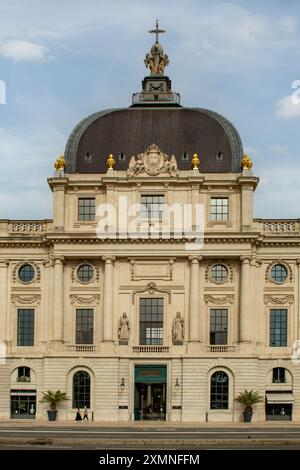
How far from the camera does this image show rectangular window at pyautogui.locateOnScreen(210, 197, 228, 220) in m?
82.7

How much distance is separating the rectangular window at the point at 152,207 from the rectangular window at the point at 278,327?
11890mm

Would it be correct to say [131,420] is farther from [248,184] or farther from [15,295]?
[248,184]

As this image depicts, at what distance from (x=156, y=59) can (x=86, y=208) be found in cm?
1775

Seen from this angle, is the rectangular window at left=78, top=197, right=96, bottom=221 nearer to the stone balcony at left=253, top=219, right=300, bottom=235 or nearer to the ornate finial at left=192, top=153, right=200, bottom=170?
the ornate finial at left=192, top=153, right=200, bottom=170

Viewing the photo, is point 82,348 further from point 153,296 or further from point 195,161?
point 195,161

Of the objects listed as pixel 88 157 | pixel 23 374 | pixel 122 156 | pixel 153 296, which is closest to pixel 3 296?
pixel 23 374

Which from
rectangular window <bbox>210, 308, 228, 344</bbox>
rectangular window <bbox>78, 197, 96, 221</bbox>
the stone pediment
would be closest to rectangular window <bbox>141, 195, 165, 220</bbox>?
the stone pediment

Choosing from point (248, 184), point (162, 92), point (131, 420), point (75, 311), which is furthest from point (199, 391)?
point (162, 92)

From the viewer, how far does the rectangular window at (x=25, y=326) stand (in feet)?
271

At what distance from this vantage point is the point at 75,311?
270 feet

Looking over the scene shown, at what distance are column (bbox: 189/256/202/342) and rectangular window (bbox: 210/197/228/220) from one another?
3930 millimetres

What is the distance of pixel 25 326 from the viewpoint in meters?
82.9

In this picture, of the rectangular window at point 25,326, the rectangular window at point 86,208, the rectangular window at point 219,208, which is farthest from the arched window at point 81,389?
the rectangular window at point 219,208

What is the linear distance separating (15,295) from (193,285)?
1420cm
